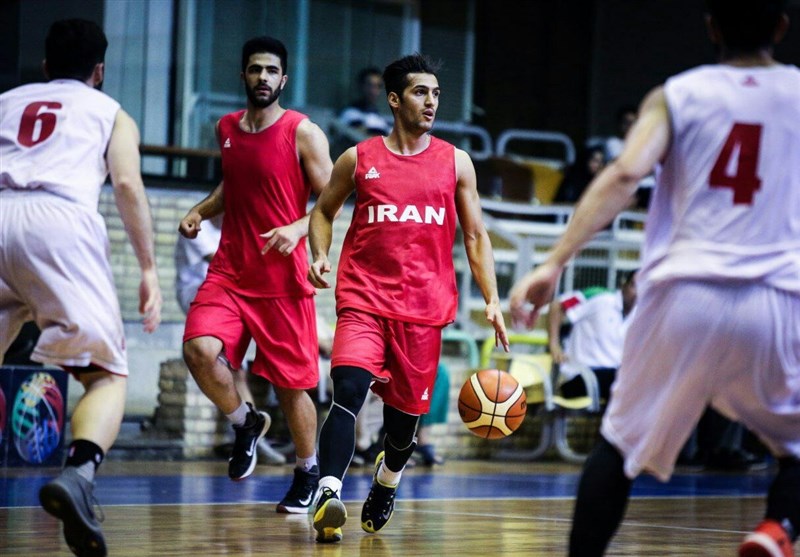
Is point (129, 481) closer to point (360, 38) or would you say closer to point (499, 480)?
point (499, 480)

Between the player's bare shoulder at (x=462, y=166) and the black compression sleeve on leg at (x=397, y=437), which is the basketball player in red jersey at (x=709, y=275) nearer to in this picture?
the black compression sleeve on leg at (x=397, y=437)

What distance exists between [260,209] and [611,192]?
11.4 feet

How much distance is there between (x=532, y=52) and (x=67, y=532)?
1439cm

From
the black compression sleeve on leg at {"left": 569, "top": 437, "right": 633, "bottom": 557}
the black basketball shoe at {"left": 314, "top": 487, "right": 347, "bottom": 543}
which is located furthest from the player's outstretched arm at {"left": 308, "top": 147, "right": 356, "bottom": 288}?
the black compression sleeve on leg at {"left": 569, "top": 437, "right": 633, "bottom": 557}

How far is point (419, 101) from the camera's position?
6.35 metres

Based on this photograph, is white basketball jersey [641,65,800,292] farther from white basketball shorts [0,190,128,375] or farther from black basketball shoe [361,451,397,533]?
black basketball shoe [361,451,397,533]

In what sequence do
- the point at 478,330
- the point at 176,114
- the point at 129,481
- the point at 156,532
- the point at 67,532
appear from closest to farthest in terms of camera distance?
1. the point at 67,532
2. the point at 156,532
3. the point at 129,481
4. the point at 176,114
5. the point at 478,330

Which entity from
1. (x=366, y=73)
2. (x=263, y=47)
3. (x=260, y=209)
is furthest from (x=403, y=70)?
(x=366, y=73)

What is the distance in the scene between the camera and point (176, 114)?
1254cm

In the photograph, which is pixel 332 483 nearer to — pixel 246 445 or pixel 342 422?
pixel 342 422

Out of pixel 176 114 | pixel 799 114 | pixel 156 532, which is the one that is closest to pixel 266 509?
pixel 156 532

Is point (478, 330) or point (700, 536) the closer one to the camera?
point (700, 536)

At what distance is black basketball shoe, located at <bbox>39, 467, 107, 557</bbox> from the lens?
4.43 m

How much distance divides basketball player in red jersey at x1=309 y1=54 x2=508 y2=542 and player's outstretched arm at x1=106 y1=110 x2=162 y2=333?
4.12ft
